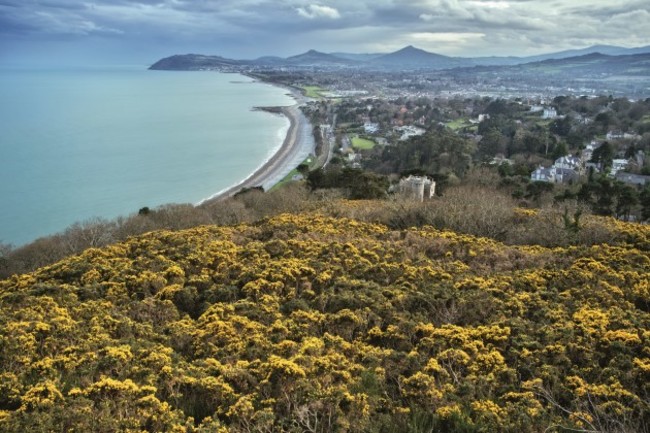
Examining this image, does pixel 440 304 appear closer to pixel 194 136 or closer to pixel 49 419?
pixel 49 419

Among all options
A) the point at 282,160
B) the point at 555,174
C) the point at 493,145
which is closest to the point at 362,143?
the point at 493,145

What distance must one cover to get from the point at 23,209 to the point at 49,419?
3259cm

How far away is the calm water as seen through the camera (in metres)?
33.7

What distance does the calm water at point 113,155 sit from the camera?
111 ft

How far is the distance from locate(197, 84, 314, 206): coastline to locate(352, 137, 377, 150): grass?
5.86 meters

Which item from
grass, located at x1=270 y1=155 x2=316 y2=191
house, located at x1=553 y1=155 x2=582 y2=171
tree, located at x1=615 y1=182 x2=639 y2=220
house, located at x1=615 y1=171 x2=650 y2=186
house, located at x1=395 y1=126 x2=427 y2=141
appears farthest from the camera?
house, located at x1=395 y1=126 x2=427 y2=141

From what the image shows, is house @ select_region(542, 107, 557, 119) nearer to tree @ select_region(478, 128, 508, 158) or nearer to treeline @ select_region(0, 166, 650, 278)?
tree @ select_region(478, 128, 508, 158)

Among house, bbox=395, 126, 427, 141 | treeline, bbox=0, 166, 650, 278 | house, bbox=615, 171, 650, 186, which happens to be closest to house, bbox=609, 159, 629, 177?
house, bbox=615, 171, 650, 186

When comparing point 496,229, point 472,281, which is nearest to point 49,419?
point 472,281

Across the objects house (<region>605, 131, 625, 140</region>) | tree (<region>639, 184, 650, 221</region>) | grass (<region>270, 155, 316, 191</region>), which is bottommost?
grass (<region>270, 155, 316, 191</region>)

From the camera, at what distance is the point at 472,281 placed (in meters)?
9.17

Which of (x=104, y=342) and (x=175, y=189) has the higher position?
(x=104, y=342)

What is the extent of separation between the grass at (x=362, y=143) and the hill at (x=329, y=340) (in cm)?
4953

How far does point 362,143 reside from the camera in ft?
208
